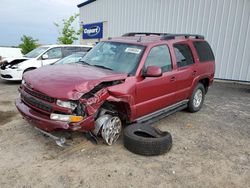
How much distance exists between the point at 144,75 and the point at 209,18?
8.82 m

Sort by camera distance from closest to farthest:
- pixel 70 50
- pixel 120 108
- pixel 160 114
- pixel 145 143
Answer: pixel 145 143 → pixel 120 108 → pixel 160 114 → pixel 70 50

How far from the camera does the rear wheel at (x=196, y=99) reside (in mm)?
6106

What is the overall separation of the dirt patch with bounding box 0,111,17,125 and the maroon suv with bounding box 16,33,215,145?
3.63ft

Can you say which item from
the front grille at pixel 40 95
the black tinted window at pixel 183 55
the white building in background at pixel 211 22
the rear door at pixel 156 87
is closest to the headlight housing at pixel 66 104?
the front grille at pixel 40 95

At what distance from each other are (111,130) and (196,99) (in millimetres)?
3201

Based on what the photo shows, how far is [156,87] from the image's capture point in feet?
15.3

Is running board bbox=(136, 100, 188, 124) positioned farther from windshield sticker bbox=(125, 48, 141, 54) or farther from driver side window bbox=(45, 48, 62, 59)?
driver side window bbox=(45, 48, 62, 59)

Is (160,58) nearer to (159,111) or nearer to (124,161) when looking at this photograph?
(159,111)

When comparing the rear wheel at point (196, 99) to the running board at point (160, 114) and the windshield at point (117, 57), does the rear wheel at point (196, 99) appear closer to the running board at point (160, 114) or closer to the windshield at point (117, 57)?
the running board at point (160, 114)

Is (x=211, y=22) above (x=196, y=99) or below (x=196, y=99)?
above

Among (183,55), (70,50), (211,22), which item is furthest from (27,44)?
(183,55)

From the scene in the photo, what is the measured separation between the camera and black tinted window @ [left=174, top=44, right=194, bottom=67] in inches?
207

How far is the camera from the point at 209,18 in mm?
11477

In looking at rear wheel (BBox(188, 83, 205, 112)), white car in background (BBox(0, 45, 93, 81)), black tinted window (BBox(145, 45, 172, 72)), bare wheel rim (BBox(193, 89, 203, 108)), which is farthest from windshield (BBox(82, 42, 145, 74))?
white car in background (BBox(0, 45, 93, 81))
